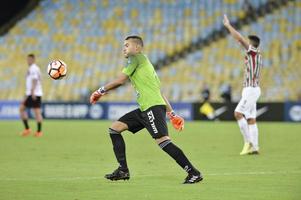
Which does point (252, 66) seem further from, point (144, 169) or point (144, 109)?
point (144, 109)

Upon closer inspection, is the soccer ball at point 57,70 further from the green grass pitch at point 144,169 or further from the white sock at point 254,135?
the white sock at point 254,135

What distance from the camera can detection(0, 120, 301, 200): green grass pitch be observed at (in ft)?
31.3

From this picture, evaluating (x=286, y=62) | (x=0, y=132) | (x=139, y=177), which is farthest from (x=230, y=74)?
(x=139, y=177)

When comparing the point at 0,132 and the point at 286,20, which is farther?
the point at 286,20

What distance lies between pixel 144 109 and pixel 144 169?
2295 mm

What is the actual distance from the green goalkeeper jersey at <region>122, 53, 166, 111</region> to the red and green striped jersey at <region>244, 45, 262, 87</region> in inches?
225

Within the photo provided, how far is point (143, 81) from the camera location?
10.7 m

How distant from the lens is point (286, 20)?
36375mm

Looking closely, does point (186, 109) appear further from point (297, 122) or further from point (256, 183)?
point (256, 183)

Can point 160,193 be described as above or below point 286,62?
below

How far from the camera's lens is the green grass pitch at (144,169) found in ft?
31.3

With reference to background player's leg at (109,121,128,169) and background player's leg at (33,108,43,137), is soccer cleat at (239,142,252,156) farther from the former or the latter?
background player's leg at (33,108,43,137)

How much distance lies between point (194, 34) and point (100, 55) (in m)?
4.53

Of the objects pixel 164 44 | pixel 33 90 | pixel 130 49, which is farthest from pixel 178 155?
pixel 164 44
